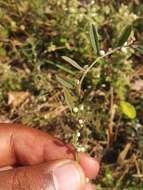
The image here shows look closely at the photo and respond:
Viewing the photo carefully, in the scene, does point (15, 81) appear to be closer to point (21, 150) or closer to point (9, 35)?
point (9, 35)

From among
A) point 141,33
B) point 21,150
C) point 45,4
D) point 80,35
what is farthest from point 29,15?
point 21,150

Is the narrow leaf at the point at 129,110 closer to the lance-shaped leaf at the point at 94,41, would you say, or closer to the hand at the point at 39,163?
the hand at the point at 39,163

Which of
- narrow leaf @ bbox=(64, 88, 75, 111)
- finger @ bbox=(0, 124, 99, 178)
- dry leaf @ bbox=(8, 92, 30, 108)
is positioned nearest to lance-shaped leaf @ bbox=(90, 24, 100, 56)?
narrow leaf @ bbox=(64, 88, 75, 111)

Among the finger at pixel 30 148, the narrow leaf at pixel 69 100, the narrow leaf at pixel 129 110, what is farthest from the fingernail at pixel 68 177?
the narrow leaf at pixel 129 110

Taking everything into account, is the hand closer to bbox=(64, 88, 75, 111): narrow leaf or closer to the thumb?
the thumb

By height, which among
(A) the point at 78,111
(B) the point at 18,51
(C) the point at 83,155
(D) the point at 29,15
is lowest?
(C) the point at 83,155

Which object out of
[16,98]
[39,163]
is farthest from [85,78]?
[39,163]

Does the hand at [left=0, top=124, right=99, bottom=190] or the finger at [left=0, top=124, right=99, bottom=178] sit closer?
the hand at [left=0, top=124, right=99, bottom=190]
